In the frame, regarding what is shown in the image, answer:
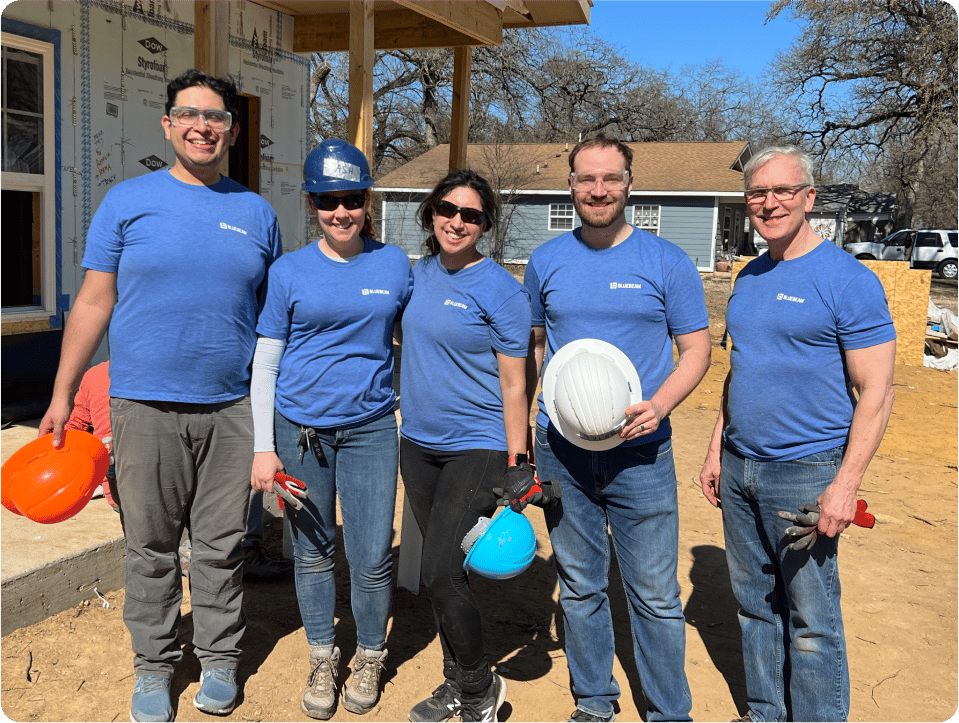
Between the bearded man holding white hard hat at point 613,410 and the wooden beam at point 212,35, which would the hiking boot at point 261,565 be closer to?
the bearded man holding white hard hat at point 613,410

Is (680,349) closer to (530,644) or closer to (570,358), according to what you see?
(570,358)

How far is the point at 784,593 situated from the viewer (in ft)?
9.37

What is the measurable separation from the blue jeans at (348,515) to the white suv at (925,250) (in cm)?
2625

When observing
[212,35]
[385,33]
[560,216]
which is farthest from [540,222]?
[212,35]

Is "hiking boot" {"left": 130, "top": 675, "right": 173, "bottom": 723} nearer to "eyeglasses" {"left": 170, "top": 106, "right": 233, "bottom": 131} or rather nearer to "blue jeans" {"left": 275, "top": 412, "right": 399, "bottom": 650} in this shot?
"blue jeans" {"left": 275, "top": 412, "right": 399, "bottom": 650}

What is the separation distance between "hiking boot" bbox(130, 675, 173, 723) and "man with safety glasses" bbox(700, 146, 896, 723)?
225 centimetres

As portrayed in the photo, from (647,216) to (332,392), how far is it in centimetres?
2666

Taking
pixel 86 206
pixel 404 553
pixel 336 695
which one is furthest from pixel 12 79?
pixel 336 695

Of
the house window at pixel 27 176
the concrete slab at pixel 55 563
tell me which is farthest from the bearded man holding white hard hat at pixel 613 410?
the house window at pixel 27 176

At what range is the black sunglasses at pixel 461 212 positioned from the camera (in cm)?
280

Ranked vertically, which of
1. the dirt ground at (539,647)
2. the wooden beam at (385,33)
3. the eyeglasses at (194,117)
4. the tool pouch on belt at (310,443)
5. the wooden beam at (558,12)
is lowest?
the dirt ground at (539,647)

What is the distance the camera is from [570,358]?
2652mm

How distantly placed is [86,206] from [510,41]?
1061 inches

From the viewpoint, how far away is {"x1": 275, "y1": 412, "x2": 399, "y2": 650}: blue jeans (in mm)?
2918
